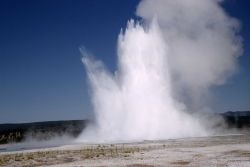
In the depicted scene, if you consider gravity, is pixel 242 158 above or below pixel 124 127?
below

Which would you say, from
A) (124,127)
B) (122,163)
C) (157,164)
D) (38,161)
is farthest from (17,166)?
(124,127)

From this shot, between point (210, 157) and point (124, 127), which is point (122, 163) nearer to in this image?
point (210, 157)

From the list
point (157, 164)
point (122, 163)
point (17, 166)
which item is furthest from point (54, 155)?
point (157, 164)

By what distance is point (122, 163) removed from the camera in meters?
26.9

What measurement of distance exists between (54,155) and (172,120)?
26.7m

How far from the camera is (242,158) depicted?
88.1 ft

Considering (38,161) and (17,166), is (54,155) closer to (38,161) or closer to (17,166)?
(38,161)

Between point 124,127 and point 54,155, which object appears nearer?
point 54,155

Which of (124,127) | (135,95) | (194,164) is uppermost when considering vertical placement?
(135,95)

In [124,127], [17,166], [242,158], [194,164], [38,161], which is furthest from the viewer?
[124,127]

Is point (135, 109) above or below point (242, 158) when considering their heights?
above

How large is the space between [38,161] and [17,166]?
2.40m

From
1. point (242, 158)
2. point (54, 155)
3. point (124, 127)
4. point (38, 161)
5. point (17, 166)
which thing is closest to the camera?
point (242, 158)

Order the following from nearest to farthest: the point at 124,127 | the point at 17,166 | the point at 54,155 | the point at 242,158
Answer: the point at 242,158, the point at 17,166, the point at 54,155, the point at 124,127
